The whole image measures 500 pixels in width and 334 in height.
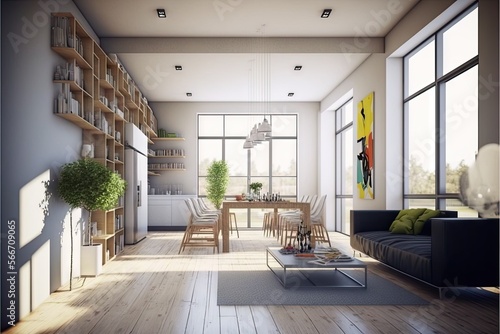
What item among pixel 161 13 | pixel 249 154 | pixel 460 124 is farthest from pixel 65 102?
pixel 249 154

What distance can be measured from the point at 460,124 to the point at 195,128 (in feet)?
25.6

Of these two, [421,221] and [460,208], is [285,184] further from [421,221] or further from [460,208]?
[460,208]

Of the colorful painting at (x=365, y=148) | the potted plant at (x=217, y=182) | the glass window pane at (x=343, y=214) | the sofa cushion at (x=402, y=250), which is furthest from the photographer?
the potted plant at (x=217, y=182)

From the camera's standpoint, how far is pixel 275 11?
6688 mm

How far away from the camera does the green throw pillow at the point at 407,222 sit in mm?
6230

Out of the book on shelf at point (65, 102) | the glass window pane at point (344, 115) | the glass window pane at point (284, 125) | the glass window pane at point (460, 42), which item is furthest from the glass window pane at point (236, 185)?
the book on shelf at point (65, 102)

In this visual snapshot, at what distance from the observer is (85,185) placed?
16.3ft

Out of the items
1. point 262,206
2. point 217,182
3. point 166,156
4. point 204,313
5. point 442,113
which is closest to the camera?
point 204,313

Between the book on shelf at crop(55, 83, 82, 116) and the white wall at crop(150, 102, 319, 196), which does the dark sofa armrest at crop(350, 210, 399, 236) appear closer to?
the book on shelf at crop(55, 83, 82, 116)

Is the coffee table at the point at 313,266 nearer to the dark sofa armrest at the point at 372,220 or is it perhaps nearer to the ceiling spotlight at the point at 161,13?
the dark sofa armrest at the point at 372,220

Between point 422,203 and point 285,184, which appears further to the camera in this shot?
point 285,184

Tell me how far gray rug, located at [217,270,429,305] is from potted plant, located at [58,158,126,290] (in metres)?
1.51

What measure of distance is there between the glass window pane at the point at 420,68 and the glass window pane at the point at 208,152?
20.5ft

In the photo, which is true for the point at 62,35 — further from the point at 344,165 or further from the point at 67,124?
the point at 344,165
